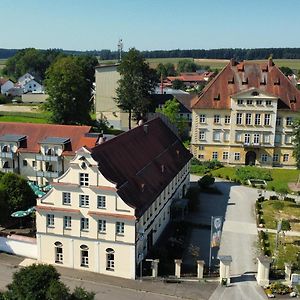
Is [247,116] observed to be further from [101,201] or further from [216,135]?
[101,201]

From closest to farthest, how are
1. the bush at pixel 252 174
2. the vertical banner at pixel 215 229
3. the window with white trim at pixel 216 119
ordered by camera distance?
the vertical banner at pixel 215 229
the bush at pixel 252 174
the window with white trim at pixel 216 119

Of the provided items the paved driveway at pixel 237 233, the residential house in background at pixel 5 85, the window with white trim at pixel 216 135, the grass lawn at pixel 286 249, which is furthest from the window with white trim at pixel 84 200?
the residential house in background at pixel 5 85

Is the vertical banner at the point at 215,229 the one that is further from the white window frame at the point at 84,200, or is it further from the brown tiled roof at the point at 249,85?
the brown tiled roof at the point at 249,85

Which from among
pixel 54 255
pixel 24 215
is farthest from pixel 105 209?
pixel 24 215

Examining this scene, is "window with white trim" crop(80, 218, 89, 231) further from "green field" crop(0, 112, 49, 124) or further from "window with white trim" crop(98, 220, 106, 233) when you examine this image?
"green field" crop(0, 112, 49, 124)

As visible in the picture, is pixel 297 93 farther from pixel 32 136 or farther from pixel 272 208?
pixel 32 136

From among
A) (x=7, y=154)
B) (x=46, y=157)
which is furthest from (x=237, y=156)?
(x=7, y=154)
